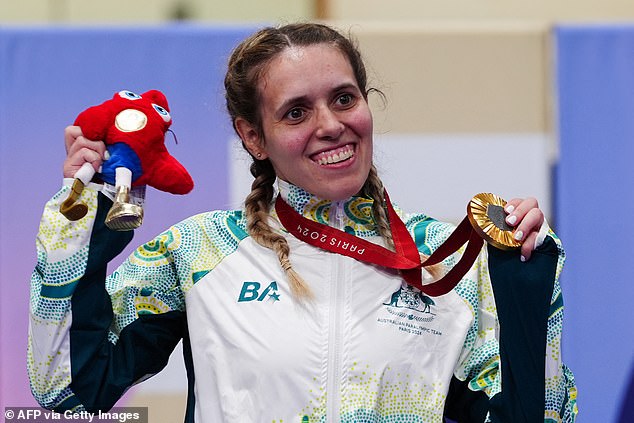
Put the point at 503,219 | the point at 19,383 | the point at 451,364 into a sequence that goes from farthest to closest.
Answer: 1. the point at 19,383
2. the point at 451,364
3. the point at 503,219

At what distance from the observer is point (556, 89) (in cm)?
349

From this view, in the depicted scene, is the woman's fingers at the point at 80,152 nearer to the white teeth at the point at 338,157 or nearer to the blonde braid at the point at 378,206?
the white teeth at the point at 338,157

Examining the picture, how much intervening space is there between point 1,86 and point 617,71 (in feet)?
6.31

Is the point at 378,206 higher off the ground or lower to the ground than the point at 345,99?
lower

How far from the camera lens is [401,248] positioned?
6.64ft

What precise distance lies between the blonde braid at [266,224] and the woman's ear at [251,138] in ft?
0.18

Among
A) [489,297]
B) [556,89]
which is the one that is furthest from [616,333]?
[489,297]

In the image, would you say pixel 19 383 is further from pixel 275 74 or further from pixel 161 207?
pixel 275 74

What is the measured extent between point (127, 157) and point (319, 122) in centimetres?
35

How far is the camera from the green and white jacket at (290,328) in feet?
6.10
